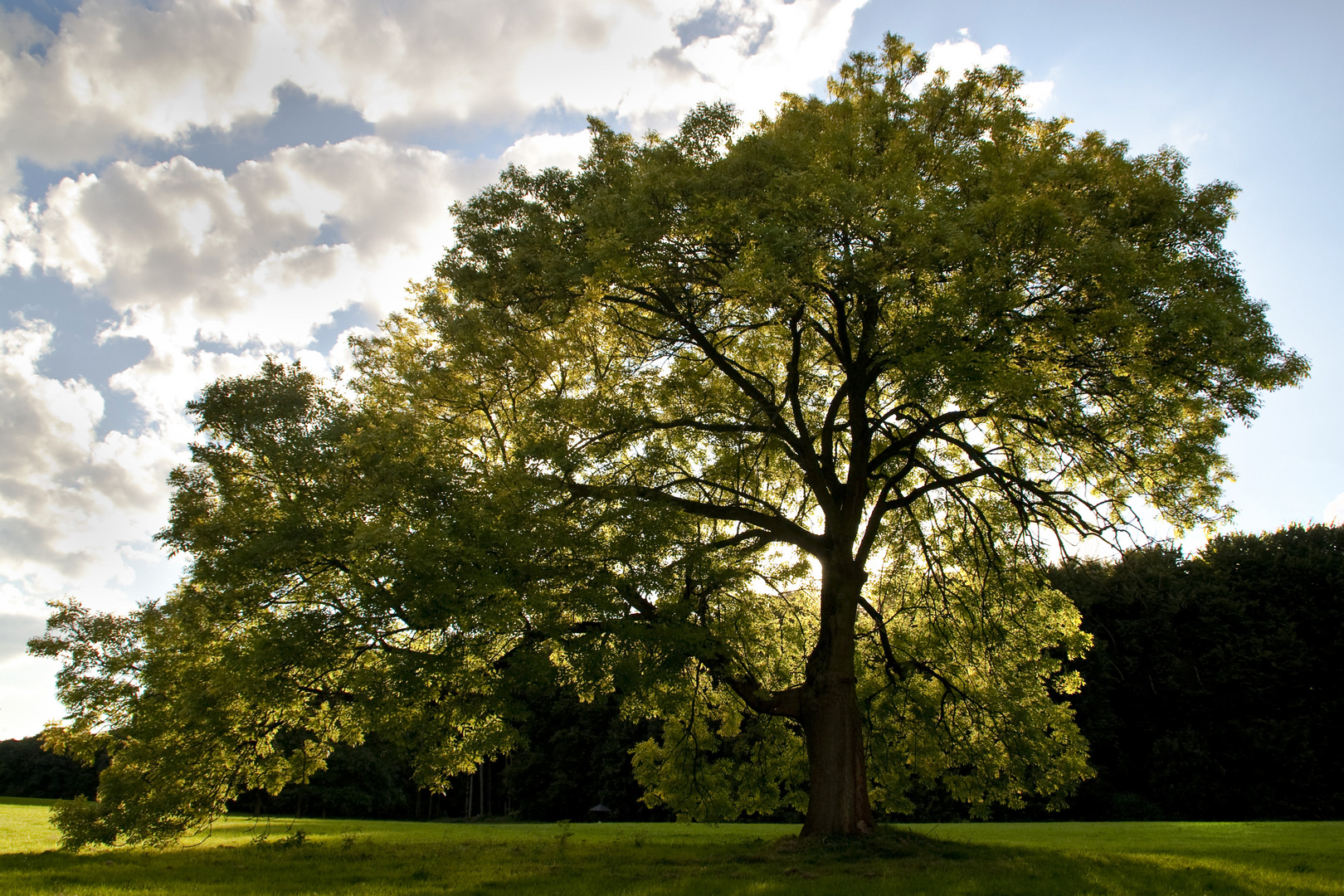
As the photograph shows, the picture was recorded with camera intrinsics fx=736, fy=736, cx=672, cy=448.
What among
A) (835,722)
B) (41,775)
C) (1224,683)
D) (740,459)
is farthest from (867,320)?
(41,775)

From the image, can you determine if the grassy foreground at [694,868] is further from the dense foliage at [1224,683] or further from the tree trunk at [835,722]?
the dense foliage at [1224,683]

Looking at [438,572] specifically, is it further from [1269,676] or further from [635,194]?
[1269,676]

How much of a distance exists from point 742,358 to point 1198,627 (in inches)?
1263

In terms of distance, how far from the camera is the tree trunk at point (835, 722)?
13.1m

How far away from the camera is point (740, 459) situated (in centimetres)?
1603

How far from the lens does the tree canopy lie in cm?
1134

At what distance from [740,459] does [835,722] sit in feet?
18.4

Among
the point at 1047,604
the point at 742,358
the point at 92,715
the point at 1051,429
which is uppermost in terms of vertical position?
the point at 742,358

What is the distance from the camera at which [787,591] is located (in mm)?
17797

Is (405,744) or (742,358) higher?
(742,358)

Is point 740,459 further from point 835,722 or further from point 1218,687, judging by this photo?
point 1218,687

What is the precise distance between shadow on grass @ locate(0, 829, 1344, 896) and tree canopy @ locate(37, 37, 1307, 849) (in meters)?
1.59

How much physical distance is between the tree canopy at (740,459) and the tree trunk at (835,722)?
7 centimetres

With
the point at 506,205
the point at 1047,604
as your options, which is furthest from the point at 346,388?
the point at 1047,604
